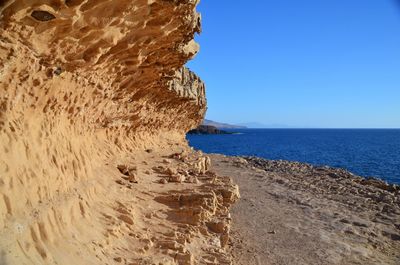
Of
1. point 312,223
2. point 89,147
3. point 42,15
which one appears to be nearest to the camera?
point 42,15

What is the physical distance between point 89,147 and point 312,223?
11729mm

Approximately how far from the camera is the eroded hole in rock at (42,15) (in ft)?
17.1

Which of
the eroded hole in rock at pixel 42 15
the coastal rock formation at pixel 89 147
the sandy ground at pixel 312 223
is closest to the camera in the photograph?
the eroded hole in rock at pixel 42 15

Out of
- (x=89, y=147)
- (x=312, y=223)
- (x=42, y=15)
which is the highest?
(x=42, y=15)

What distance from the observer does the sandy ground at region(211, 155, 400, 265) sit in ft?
44.3

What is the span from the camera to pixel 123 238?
769cm

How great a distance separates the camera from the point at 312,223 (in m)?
17.5

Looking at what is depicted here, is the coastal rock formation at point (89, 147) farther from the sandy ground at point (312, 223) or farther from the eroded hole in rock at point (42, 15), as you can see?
the sandy ground at point (312, 223)

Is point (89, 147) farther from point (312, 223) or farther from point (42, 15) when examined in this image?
point (312, 223)

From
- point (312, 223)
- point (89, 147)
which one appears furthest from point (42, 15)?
point (312, 223)

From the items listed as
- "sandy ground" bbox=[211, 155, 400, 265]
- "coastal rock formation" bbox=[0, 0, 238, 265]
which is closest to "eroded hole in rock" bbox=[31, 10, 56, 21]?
"coastal rock formation" bbox=[0, 0, 238, 265]

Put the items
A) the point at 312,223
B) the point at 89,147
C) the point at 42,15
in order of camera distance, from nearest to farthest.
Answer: the point at 42,15
the point at 89,147
the point at 312,223

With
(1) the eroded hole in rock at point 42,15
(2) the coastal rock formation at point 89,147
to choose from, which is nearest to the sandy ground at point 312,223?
(2) the coastal rock formation at point 89,147

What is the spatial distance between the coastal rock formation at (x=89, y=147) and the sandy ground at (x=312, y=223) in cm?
314
